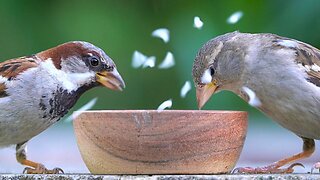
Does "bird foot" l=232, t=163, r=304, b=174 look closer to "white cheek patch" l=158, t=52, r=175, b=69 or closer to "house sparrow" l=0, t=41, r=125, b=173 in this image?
Answer: "house sparrow" l=0, t=41, r=125, b=173

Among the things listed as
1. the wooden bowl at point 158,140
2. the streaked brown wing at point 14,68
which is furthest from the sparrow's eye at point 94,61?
the wooden bowl at point 158,140

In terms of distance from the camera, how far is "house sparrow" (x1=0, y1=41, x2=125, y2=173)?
3.13 meters

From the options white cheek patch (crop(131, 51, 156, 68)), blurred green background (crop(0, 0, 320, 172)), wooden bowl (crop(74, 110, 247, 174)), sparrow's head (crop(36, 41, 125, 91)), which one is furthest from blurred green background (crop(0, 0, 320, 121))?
wooden bowl (crop(74, 110, 247, 174))

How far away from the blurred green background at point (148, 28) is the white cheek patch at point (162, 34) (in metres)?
0.05

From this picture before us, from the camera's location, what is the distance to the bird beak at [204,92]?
3137 mm

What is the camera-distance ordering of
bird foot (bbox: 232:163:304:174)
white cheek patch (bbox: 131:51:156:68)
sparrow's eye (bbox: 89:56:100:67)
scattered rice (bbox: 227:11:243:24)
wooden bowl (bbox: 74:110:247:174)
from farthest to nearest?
scattered rice (bbox: 227:11:243:24) → white cheek patch (bbox: 131:51:156:68) → sparrow's eye (bbox: 89:56:100:67) → bird foot (bbox: 232:163:304:174) → wooden bowl (bbox: 74:110:247:174)

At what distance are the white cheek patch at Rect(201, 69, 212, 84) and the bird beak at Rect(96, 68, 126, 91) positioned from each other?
0.24 m

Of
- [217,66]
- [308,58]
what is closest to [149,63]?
[217,66]

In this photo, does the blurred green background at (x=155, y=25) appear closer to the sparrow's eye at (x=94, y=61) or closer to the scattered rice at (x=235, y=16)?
the scattered rice at (x=235, y=16)

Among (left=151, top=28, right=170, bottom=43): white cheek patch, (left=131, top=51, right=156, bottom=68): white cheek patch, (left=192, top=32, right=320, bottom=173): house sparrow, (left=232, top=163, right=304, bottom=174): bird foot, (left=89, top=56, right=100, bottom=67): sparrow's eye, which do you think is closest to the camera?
(left=232, top=163, right=304, bottom=174): bird foot

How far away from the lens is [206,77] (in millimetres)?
3209

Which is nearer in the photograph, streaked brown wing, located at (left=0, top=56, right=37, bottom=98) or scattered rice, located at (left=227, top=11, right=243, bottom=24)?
streaked brown wing, located at (left=0, top=56, right=37, bottom=98)

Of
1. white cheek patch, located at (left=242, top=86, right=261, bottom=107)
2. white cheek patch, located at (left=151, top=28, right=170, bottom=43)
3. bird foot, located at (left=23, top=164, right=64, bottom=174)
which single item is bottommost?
bird foot, located at (left=23, top=164, right=64, bottom=174)

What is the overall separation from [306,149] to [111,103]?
1079 mm
